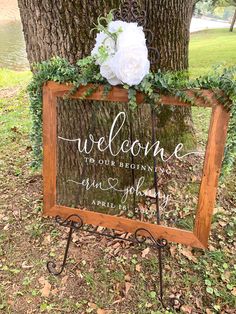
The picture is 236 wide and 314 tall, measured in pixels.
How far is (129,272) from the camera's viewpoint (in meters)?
2.19

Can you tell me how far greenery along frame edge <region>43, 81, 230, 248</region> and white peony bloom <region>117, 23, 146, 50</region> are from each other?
238 mm

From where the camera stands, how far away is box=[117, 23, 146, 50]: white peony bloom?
1.50 metres

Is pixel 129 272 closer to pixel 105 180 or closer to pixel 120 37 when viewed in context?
pixel 105 180

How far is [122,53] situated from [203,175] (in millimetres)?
715

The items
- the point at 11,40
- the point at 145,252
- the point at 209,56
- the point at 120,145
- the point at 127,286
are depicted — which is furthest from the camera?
the point at 11,40

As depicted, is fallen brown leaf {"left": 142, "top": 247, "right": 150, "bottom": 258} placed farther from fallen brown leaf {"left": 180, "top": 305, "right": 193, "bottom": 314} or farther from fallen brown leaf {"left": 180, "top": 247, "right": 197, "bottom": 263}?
fallen brown leaf {"left": 180, "top": 305, "right": 193, "bottom": 314}

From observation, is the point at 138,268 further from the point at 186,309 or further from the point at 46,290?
the point at 46,290

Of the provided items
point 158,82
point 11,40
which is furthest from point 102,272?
point 11,40

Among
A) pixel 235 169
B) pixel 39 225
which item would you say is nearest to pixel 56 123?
pixel 39 225

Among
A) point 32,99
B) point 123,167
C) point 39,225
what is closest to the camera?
point 123,167

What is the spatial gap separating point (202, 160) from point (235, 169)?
1600 millimetres

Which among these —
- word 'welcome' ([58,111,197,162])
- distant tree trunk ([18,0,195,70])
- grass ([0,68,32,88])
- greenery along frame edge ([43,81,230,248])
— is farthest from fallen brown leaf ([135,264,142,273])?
grass ([0,68,32,88])

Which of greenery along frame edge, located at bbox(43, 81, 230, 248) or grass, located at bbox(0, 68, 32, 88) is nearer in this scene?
greenery along frame edge, located at bbox(43, 81, 230, 248)

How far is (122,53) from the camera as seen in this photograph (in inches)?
58.7
